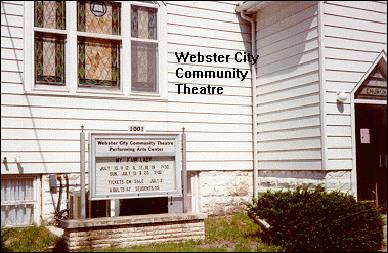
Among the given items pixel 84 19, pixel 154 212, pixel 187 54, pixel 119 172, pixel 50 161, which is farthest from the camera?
pixel 187 54

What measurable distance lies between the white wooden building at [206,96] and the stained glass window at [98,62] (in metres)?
0.02

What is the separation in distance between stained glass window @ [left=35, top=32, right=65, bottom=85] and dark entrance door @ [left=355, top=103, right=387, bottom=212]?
7724 millimetres

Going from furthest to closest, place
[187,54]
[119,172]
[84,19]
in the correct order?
[187,54], [84,19], [119,172]

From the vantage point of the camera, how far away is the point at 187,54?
12.0 m

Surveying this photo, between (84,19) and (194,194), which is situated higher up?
(84,19)

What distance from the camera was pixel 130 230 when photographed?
854 cm

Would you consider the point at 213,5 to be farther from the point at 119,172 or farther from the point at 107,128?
the point at 119,172

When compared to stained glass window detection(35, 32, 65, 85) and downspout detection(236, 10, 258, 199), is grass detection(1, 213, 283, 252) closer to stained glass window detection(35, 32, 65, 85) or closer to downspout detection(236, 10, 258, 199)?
downspout detection(236, 10, 258, 199)

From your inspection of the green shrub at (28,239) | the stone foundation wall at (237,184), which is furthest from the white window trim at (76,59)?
the green shrub at (28,239)

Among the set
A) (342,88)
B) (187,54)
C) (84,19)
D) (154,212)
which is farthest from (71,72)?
(342,88)

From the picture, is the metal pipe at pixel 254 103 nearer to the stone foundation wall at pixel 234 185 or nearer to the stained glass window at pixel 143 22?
the stone foundation wall at pixel 234 185

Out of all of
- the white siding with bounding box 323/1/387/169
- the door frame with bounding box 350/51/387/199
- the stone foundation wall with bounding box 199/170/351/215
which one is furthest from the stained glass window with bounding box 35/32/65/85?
the door frame with bounding box 350/51/387/199

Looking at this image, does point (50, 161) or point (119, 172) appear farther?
point (50, 161)

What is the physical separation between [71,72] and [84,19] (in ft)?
4.30
